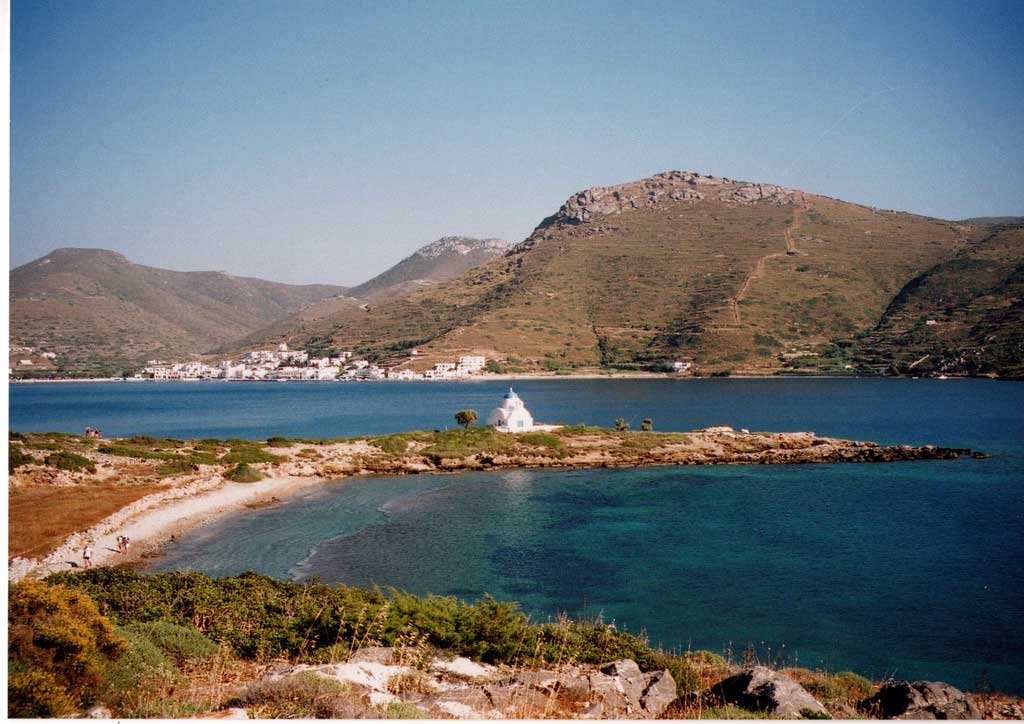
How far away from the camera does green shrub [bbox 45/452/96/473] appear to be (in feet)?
67.1

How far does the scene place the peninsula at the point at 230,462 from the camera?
15.6 meters

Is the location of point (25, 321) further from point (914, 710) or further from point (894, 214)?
point (894, 214)

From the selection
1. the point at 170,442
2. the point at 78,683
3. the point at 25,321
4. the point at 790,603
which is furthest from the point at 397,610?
the point at 25,321

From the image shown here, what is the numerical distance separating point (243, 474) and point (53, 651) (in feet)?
69.8

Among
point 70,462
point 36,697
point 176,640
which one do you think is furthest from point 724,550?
point 70,462

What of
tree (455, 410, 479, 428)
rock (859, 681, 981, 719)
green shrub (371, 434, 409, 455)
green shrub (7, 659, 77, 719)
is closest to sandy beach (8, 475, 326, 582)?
green shrub (371, 434, 409, 455)

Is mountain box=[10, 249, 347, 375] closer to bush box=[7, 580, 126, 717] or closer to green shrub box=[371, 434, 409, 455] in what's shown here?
green shrub box=[371, 434, 409, 455]

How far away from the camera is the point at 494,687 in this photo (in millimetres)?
4656

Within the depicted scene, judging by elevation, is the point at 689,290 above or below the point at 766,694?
above

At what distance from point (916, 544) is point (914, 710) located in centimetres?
1334

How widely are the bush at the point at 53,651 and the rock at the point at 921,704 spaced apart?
5.31 meters

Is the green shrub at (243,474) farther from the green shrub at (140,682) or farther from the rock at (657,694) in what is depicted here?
the rock at (657,694)

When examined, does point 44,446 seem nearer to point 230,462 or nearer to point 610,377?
point 230,462

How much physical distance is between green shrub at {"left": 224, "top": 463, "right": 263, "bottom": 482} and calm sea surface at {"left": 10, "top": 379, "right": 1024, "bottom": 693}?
234cm
